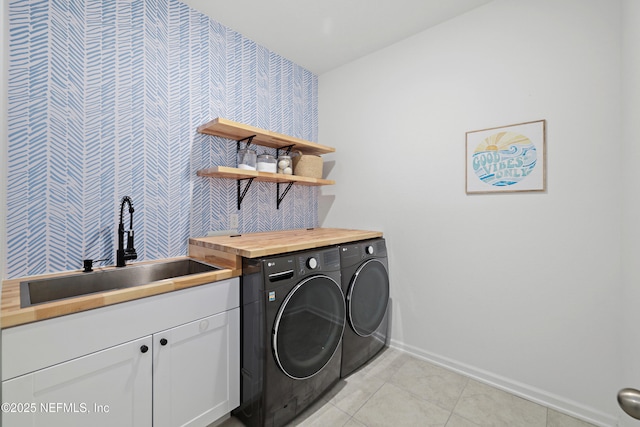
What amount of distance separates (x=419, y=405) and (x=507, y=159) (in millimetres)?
1680

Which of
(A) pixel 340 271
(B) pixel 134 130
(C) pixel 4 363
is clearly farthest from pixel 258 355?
(B) pixel 134 130

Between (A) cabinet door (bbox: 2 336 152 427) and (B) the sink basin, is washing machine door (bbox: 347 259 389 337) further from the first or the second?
(A) cabinet door (bbox: 2 336 152 427)

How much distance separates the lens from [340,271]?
185cm

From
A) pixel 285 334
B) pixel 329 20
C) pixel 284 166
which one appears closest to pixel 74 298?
pixel 285 334

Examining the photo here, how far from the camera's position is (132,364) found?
118cm

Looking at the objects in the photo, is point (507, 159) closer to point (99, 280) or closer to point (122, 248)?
point (122, 248)

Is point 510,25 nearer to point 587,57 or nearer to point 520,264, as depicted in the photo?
point 587,57

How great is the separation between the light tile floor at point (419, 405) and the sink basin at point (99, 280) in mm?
956

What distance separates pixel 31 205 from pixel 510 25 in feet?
9.84

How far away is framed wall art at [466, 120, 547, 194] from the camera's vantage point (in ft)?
5.56

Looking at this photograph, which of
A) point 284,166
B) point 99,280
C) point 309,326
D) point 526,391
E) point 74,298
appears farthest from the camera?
Result: point 284,166

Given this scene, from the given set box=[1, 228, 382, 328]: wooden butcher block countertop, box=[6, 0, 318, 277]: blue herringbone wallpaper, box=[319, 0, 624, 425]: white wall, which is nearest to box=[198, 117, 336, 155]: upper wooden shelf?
box=[6, 0, 318, 277]: blue herringbone wallpaper

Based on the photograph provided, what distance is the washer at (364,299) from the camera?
1.92 metres

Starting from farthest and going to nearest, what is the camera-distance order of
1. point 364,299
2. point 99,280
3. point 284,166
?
point 284,166 < point 364,299 < point 99,280
